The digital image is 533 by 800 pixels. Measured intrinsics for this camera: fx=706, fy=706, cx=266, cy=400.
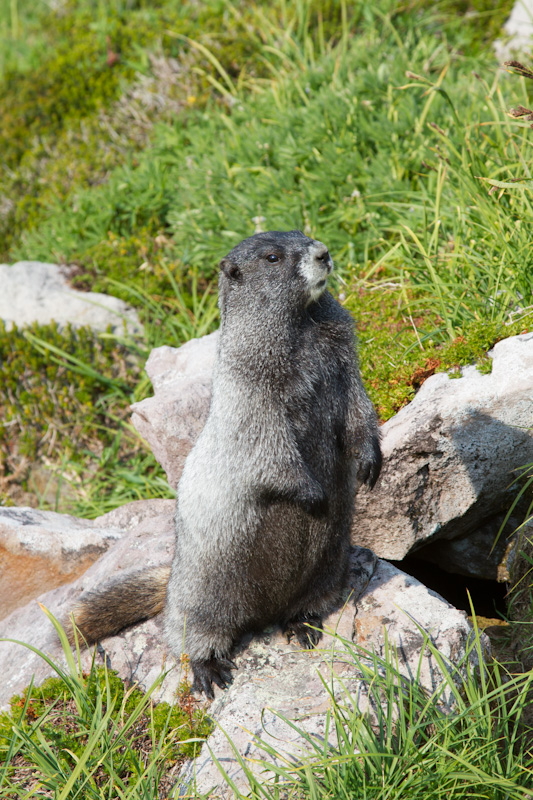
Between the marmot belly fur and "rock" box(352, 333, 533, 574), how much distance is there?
2.25 ft

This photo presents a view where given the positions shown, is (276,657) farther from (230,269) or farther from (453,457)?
(230,269)

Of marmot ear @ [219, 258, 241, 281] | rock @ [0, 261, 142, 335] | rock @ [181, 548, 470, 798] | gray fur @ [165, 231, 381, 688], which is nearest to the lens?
rock @ [181, 548, 470, 798]

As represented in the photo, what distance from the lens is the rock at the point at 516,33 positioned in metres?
8.05

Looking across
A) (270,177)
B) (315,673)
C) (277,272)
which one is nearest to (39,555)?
(315,673)

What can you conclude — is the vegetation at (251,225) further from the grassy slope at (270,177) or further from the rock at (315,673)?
the rock at (315,673)

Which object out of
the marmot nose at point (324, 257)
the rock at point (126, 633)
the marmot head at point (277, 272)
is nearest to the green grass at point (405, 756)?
the rock at point (126, 633)

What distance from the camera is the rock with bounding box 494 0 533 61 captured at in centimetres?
805

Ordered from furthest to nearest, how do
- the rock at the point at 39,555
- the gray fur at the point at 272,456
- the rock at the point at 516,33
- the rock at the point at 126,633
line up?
the rock at the point at 516,33 < the rock at the point at 39,555 < the rock at the point at 126,633 < the gray fur at the point at 272,456

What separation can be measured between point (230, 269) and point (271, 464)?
3.67 feet

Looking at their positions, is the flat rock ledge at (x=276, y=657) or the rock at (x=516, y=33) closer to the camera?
the flat rock ledge at (x=276, y=657)

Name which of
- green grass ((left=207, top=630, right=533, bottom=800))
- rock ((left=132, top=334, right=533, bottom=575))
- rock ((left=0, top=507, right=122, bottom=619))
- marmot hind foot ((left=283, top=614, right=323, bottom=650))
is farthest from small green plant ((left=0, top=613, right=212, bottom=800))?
rock ((left=132, top=334, right=533, bottom=575))

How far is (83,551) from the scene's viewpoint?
18.0 ft

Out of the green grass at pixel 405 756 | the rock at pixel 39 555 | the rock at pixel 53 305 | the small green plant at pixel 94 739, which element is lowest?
the rock at pixel 39 555

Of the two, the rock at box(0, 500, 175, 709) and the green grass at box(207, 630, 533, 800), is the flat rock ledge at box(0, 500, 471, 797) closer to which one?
the rock at box(0, 500, 175, 709)
